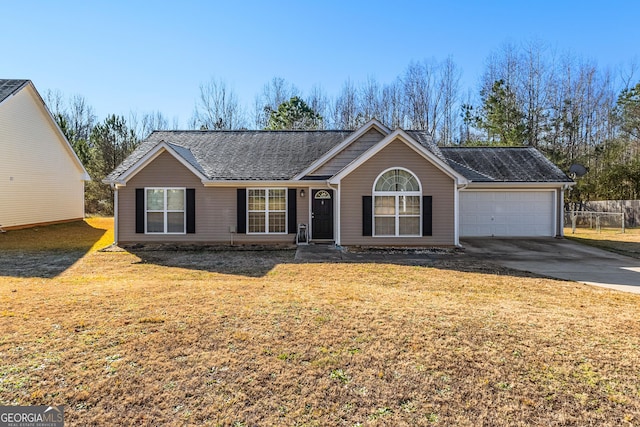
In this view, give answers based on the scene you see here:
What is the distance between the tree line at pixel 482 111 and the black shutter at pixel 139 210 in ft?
62.3

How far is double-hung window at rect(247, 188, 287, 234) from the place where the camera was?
13.8 meters

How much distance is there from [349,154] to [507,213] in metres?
8.01

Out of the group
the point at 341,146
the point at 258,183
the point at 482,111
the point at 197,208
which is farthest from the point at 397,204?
the point at 482,111

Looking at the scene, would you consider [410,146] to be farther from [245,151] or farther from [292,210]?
[245,151]

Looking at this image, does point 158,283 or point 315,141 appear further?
point 315,141

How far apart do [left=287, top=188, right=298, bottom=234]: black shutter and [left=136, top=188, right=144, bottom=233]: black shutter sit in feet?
18.2

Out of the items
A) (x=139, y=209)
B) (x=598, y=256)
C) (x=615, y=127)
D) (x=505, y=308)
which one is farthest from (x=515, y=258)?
(x=615, y=127)

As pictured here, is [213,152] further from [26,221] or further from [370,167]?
[26,221]

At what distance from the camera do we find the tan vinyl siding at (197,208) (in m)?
13.2

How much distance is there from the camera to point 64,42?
14.3 meters

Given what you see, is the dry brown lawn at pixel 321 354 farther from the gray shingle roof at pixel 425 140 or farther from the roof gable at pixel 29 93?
the roof gable at pixel 29 93

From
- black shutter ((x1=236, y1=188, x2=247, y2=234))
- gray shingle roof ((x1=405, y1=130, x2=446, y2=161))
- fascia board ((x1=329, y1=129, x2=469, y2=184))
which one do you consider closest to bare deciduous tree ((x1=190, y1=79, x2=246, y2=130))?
gray shingle roof ((x1=405, y1=130, x2=446, y2=161))

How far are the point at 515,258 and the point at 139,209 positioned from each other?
1333 cm

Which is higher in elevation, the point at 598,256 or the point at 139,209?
the point at 139,209
